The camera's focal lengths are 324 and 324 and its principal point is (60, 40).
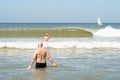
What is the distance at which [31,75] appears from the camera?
11289 millimetres

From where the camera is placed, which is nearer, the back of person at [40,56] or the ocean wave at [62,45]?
the back of person at [40,56]

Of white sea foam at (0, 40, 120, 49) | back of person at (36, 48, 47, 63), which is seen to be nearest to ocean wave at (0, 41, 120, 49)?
white sea foam at (0, 40, 120, 49)

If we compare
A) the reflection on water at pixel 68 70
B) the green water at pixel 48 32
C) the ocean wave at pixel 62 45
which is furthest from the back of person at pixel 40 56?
the green water at pixel 48 32

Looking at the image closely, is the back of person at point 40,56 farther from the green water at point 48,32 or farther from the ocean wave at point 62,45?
the green water at point 48,32

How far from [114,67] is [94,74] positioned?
6.12ft

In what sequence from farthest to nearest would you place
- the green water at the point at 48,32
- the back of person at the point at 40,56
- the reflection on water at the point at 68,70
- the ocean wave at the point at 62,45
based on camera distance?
the green water at the point at 48,32 < the ocean wave at the point at 62,45 < the back of person at the point at 40,56 < the reflection on water at the point at 68,70

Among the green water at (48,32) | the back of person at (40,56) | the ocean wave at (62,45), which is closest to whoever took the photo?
the back of person at (40,56)

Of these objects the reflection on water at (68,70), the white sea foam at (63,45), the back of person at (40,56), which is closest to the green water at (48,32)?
the white sea foam at (63,45)

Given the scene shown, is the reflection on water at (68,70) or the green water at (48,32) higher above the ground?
the green water at (48,32)

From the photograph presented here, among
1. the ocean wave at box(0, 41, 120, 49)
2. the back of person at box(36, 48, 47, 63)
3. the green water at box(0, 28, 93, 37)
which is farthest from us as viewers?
the green water at box(0, 28, 93, 37)

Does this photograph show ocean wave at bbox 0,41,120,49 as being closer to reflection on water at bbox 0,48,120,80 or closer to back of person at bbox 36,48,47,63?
reflection on water at bbox 0,48,120,80

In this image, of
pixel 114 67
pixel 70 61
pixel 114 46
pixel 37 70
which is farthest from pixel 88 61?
pixel 114 46

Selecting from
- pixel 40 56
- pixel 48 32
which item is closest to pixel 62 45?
pixel 40 56

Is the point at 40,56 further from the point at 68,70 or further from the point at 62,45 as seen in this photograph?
the point at 62,45
